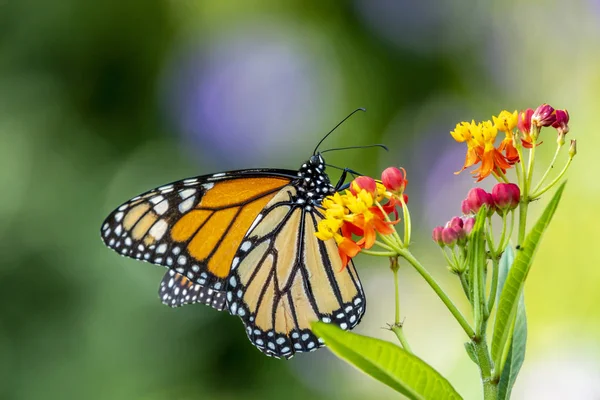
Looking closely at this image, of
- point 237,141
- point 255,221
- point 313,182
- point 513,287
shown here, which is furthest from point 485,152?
point 237,141

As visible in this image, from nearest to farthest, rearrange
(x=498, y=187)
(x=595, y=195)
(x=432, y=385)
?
(x=432, y=385) → (x=498, y=187) → (x=595, y=195)

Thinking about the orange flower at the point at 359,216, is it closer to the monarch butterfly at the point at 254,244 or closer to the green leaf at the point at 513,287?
the green leaf at the point at 513,287

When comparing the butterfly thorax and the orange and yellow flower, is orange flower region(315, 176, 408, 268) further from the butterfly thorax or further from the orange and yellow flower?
the butterfly thorax

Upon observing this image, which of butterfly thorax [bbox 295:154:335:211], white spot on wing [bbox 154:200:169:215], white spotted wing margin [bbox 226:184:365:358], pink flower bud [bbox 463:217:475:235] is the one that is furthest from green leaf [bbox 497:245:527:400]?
white spot on wing [bbox 154:200:169:215]

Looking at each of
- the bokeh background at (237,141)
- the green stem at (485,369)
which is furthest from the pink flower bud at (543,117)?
the bokeh background at (237,141)

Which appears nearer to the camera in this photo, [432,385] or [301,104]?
[432,385]

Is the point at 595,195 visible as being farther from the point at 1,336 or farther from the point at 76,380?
the point at 1,336

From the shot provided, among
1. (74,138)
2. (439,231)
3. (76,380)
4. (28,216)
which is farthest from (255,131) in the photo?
(439,231)
